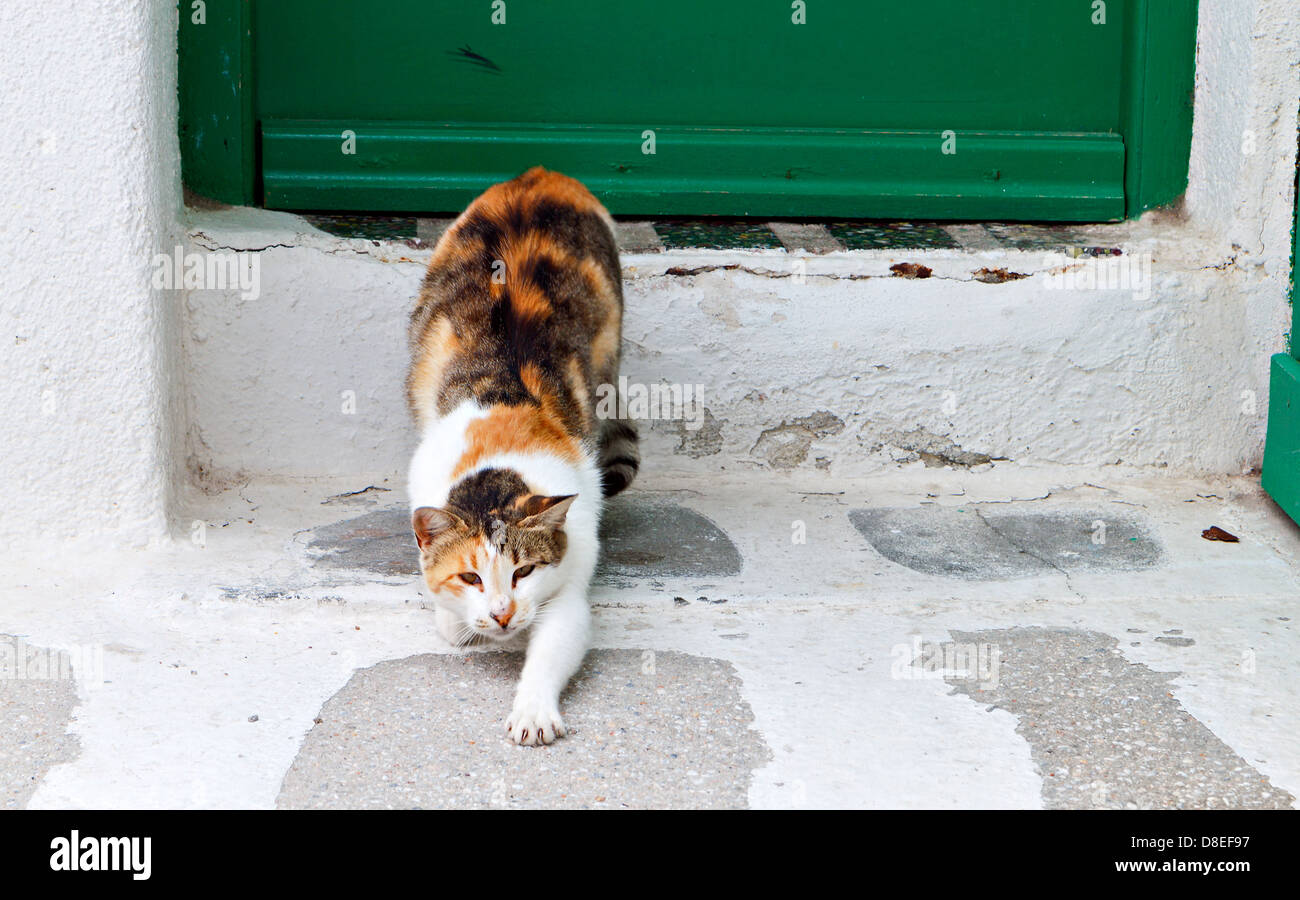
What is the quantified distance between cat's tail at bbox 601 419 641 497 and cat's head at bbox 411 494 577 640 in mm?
994

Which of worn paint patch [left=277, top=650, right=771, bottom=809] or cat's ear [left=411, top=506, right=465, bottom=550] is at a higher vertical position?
cat's ear [left=411, top=506, right=465, bottom=550]

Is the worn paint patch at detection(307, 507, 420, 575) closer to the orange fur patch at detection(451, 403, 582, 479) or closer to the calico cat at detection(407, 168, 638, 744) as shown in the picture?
the calico cat at detection(407, 168, 638, 744)

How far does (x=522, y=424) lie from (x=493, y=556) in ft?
1.74

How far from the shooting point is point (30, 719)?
9.23 ft

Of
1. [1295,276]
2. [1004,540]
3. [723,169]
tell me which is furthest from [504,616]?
[1295,276]

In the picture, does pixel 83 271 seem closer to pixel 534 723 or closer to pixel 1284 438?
pixel 534 723

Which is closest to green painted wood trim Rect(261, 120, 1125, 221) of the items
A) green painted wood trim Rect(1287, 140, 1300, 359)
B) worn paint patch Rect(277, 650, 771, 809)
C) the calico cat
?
the calico cat

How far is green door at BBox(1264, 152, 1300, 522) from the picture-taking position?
13.2 feet

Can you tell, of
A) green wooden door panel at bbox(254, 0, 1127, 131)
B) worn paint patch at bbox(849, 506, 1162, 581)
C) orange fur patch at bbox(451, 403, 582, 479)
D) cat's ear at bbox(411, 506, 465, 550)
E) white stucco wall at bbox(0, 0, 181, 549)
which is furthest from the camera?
green wooden door panel at bbox(254, 0, 1127, 131)

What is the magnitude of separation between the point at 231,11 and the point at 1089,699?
323cm

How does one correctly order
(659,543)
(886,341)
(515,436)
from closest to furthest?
(515,436), (659,543), (886,341)

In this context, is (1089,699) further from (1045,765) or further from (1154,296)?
(1154,296)

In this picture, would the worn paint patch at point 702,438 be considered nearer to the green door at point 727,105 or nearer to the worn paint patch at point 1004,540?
the worn paint patch at point 1004,540

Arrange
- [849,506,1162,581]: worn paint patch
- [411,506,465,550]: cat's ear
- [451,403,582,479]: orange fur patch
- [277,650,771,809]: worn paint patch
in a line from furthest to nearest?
1. [849,506,1162,581]: worn paint patch
2. [451,403,582,479]: orange fur patch
3. [411,506,465,550]: cat's ear
4. [277,650,771,809]: worn paint patch
